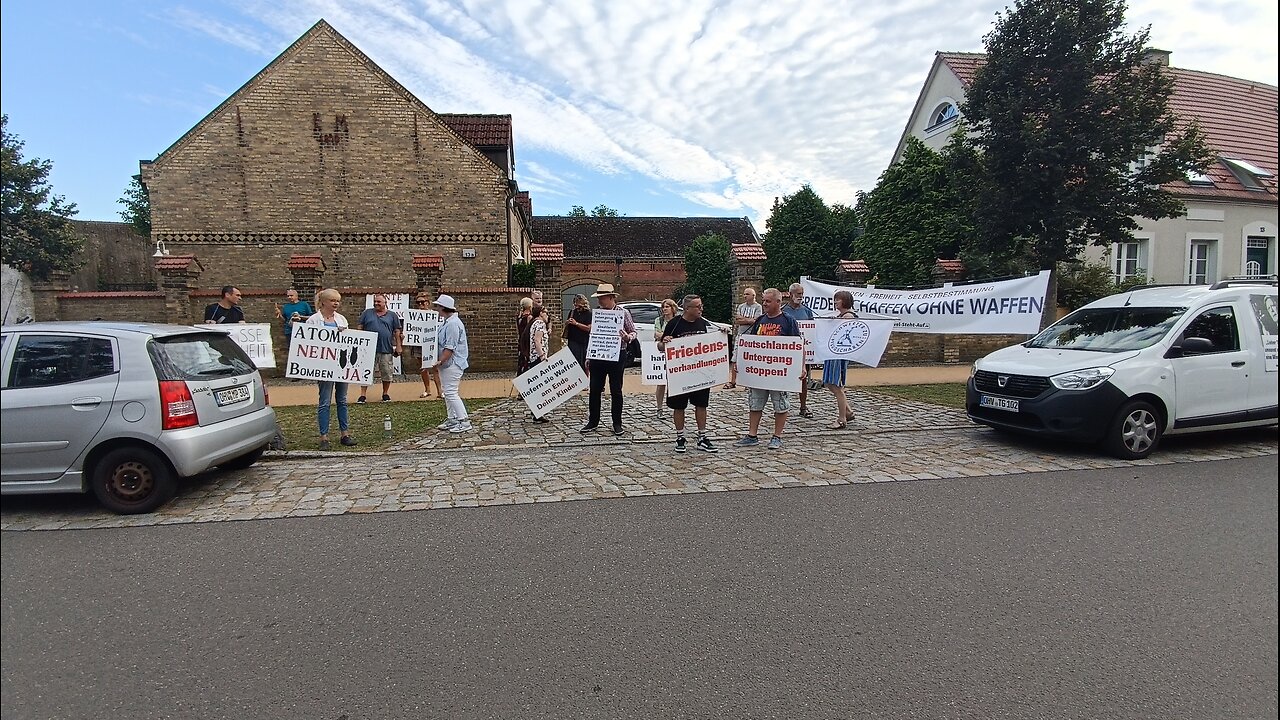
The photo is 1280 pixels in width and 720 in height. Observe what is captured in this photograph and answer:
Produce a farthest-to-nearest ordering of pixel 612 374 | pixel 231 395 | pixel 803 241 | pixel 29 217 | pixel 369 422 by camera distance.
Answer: pixel 803 241 < pixel 369 422 < pixel 612 374 < pixel 231 395 < pixel 29 217

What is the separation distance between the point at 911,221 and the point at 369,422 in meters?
19.0

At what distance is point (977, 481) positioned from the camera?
6.29m

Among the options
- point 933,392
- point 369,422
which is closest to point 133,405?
point 369,422

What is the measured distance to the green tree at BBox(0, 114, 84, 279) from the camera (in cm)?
201

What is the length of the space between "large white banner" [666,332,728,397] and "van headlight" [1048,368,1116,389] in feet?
11.4

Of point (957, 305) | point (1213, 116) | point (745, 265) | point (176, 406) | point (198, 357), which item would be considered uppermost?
point (1213, 116)

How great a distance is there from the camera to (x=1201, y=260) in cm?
2291

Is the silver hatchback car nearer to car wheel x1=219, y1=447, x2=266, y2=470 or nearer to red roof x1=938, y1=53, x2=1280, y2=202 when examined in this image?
car wheel x1=219, y1=447, x2=266, y2=470

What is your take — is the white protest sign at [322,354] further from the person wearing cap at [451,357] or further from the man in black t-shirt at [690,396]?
the man in black t-shirt at [690,396]

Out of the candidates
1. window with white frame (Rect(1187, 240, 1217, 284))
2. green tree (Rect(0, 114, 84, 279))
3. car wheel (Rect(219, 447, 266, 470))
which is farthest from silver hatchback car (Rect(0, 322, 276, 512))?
window with white frame (Rect(1187, 240, 1217, 284))

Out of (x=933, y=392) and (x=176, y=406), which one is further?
(x=933, y=392)

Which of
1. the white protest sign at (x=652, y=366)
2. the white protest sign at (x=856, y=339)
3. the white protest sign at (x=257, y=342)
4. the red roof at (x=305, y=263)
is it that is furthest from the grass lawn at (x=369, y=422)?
the white protest sign at (x=856, y=339)

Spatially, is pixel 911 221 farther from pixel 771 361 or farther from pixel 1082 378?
pixel 771 361

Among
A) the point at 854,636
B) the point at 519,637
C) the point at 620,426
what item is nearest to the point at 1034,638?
the point at 854,636
